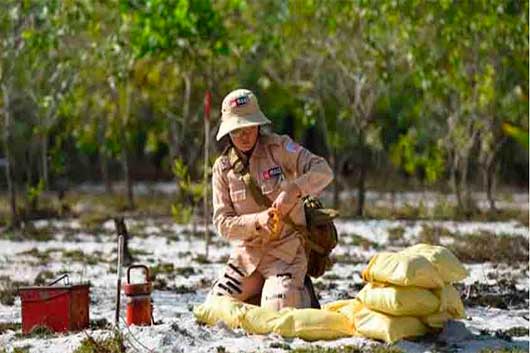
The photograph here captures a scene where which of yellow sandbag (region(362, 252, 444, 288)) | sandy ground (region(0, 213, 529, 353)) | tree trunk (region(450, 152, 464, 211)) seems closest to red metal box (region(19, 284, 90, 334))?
sandy ground (region(0, 213, 529, 353))

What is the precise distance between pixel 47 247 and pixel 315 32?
283 inches

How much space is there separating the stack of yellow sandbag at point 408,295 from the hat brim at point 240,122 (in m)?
1.05

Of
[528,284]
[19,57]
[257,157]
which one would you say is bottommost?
[528,284]

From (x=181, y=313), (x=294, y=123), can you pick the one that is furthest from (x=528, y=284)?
(x=294, y=123)

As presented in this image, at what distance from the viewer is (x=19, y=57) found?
16281mm

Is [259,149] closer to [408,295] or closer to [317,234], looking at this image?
[317,234]

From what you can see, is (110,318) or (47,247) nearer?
(110,318)

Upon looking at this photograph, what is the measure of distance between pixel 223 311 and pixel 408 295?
1090 millimetres

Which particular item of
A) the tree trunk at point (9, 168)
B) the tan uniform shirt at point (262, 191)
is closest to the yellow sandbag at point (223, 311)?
the tan uniform shirt at point (262, 191)

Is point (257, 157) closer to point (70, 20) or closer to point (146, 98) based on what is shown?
point (70, 20)

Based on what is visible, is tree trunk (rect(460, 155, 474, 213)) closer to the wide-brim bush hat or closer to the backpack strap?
the backpack strap

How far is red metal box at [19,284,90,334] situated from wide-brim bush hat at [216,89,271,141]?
125cm

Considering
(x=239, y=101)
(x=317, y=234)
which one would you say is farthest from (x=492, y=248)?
(x=239, y=101)

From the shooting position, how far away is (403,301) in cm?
671
